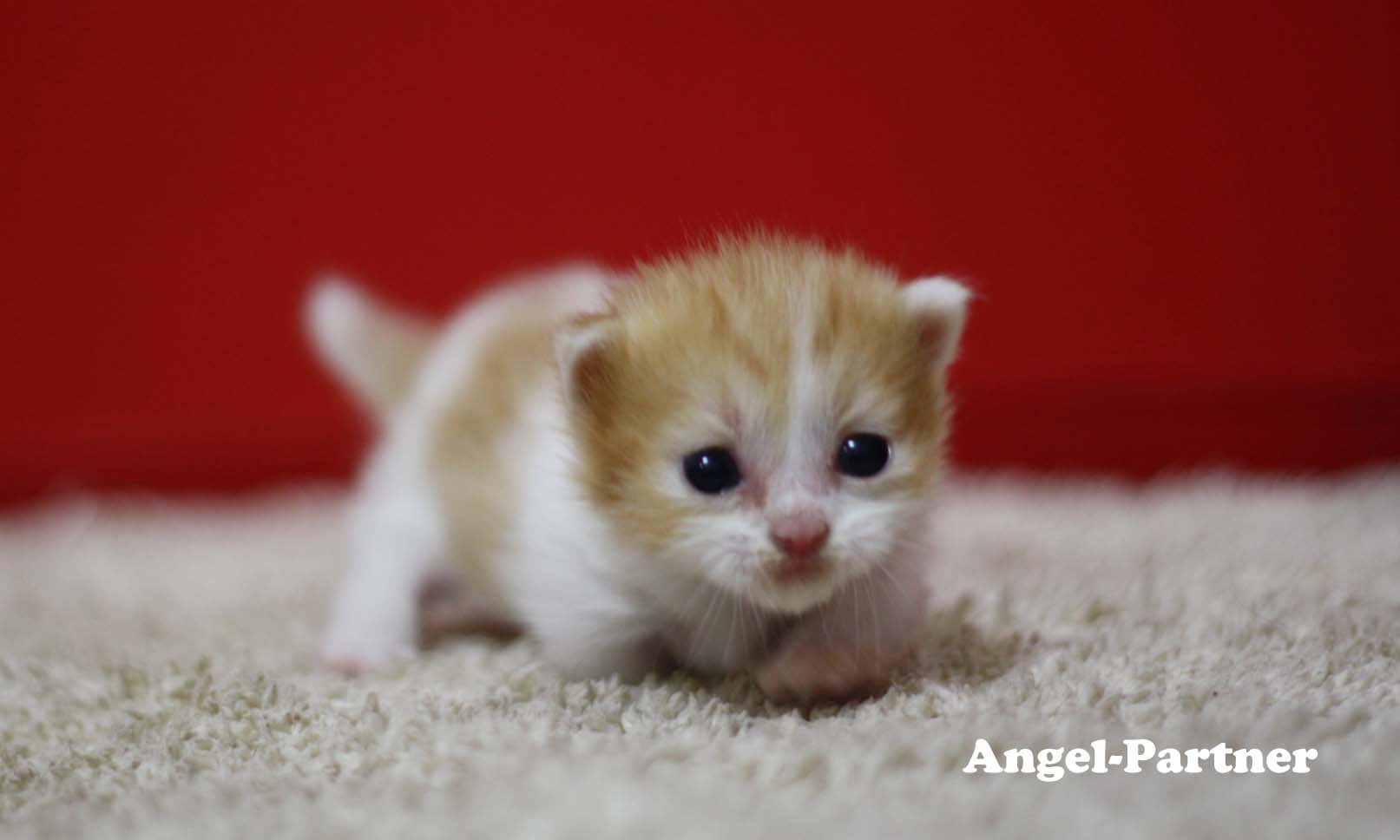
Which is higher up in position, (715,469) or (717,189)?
(717,189)

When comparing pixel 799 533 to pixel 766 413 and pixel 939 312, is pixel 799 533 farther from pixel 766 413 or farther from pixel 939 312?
pixel 939 312

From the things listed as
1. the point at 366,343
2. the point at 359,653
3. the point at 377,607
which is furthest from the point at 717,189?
the point at 359,653

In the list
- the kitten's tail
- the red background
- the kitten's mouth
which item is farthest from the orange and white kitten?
the red background

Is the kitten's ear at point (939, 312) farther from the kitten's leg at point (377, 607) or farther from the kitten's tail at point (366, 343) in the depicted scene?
the kitten's tail at point (366, 343)

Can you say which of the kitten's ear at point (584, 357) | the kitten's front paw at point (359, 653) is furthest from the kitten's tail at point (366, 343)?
the kitten's ear at point (584, 357)

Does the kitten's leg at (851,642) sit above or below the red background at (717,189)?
below

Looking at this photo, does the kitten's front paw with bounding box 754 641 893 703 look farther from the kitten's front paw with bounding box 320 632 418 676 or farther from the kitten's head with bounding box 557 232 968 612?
the kitten's front paw with bounding box 320 632 418 676
